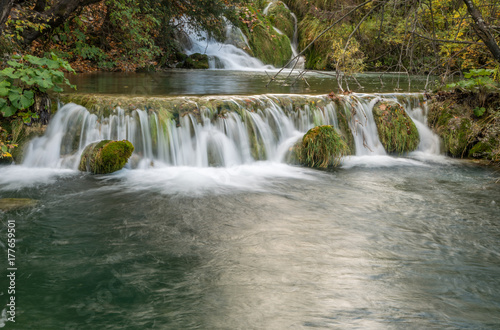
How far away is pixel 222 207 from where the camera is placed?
5613 millimetres

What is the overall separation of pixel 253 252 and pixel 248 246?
0.50 feet

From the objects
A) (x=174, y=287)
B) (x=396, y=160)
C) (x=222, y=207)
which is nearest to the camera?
(x=174, y=287)

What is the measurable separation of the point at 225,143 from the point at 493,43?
4579 mm

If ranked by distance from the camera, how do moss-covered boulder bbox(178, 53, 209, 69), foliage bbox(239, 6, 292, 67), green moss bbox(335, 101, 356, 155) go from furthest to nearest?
1. foliage bbox(239, 6, 292, 67)
2. moss-covered boulder bbox(178, 53, 209, 69)
3. green moss bbox(335, 101, 356, 155)

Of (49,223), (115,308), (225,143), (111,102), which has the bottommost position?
(115,308)

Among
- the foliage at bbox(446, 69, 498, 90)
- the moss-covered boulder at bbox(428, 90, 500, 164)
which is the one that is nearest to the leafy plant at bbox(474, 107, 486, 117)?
the moss-covered boulder at bbox(428, 90, 500, 164)

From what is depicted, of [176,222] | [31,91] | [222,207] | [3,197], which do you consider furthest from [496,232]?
[31,91]

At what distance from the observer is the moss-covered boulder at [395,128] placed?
28.7 ft

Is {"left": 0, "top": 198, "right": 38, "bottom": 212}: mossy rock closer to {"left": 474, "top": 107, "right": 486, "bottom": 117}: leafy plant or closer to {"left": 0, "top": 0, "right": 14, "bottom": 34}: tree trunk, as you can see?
{"left": 0, "top": 0, "right": 14, "bottom": 34}: tree trunk

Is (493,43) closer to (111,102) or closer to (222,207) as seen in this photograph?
(222,207)

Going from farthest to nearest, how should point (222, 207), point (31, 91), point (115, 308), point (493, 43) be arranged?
point (31, 91)
point (222, 207)
point (493, 43)
point (115, 308)

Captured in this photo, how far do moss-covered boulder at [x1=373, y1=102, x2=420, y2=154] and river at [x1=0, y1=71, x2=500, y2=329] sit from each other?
1.28m

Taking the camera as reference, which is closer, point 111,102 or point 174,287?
point 174,287

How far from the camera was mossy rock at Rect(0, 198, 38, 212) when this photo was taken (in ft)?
16.9
